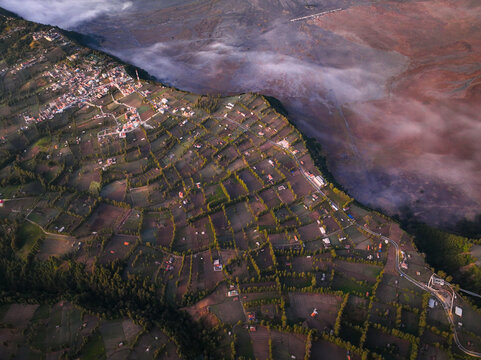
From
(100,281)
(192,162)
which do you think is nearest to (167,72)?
(192,162)

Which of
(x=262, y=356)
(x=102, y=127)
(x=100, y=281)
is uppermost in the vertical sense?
(x=102, y=127)

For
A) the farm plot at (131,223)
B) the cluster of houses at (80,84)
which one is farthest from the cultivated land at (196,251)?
the cluster of houses at (80,84)

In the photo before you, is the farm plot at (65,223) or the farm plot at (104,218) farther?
the farm plot at (104,218)

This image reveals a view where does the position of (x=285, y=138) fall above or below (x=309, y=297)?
above

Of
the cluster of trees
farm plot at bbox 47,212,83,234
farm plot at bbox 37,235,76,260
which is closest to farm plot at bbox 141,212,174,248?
the cluster of trees

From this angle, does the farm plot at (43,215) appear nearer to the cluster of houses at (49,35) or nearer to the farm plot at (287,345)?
the farm plot at (287,345)

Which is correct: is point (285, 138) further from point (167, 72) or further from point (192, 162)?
point (167, 72)

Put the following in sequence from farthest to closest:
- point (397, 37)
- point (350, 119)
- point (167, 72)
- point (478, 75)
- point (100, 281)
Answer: point (397, 37), point (167, 72), point (478, 75), point (350, 119), point (100, 281)
